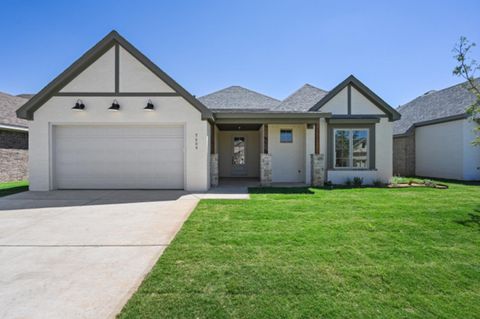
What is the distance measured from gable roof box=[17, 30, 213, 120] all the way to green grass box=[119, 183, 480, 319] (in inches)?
222

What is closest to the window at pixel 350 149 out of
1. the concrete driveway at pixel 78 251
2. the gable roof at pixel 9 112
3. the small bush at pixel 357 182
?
the small bush at pixel 357 182

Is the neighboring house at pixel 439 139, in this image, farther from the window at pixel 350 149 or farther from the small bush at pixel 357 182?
the small bush at pixel 357 182

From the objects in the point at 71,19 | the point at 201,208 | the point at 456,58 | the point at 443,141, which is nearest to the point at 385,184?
the point at 456,58

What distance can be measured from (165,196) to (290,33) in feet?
29.9

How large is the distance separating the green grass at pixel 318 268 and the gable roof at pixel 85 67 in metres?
5.65

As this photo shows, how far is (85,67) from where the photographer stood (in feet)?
30.5

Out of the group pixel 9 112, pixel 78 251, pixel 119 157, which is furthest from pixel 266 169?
pixel 9 112

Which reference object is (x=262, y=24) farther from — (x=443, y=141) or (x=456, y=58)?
(x=443, y=141)

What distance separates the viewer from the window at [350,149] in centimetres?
1168

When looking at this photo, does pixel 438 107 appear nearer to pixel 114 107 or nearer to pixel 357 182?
pixel 357 182

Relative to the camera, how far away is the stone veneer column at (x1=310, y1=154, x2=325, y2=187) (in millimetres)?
10836

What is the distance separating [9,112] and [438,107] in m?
26.4

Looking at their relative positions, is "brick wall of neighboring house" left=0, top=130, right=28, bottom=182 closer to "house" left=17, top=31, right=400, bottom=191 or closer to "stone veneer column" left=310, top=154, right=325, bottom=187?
"house" left=17, top=31, right=400, bottom=191

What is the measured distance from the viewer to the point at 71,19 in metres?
9.53
